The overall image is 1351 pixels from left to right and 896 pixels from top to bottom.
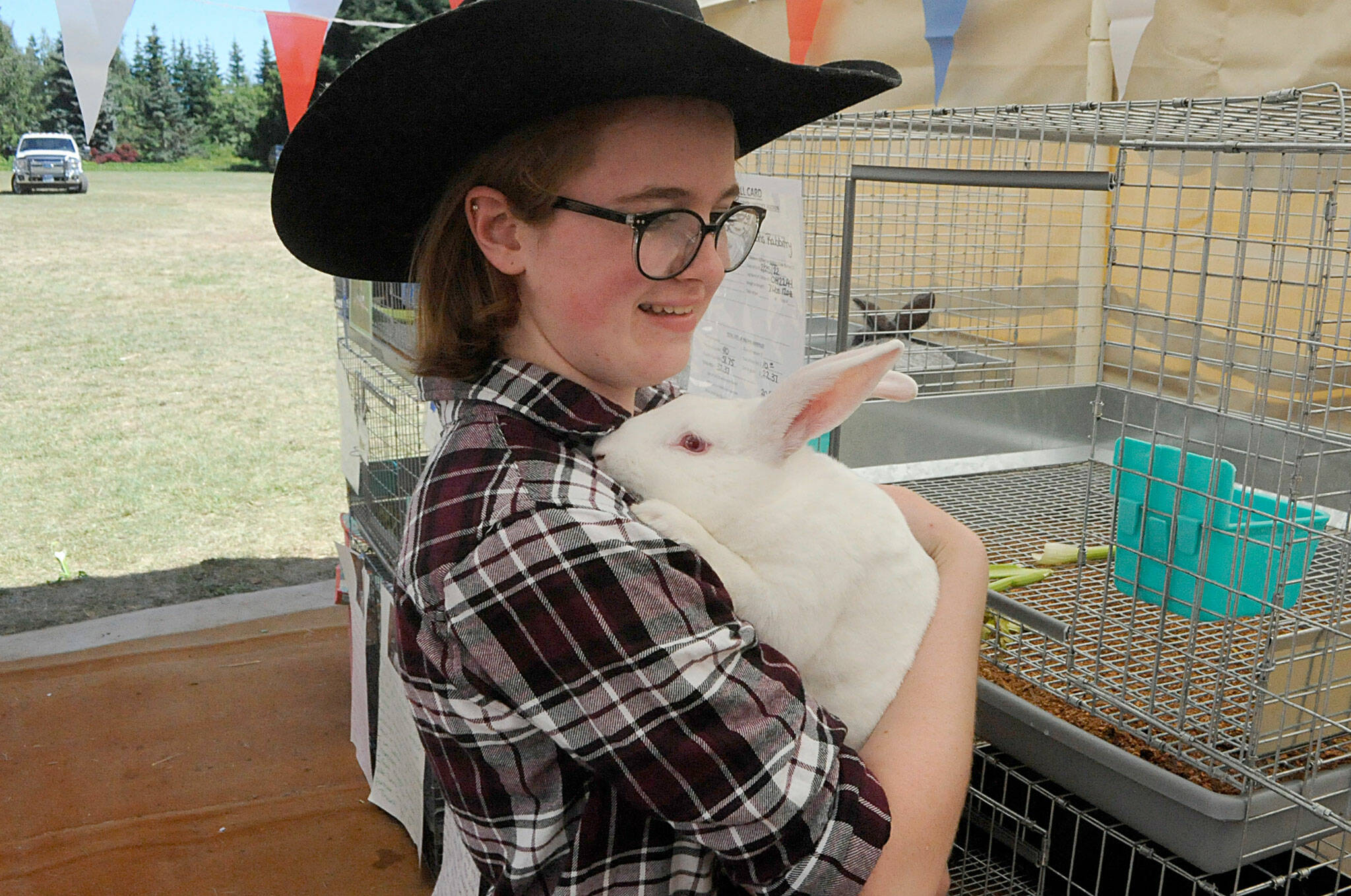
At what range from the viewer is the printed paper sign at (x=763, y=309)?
1688 millimetres

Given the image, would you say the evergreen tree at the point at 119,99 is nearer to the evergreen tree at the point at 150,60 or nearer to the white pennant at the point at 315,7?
the evergreen tree at the point at 150,60

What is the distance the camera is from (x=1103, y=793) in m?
1.23

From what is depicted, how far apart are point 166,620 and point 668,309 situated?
131 inches

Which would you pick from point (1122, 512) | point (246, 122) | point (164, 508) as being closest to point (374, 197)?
point (1122, 512)

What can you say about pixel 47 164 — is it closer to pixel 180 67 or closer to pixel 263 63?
pixel 180 67

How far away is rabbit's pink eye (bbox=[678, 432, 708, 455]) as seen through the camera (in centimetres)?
113

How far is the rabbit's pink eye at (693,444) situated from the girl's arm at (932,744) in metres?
0.31

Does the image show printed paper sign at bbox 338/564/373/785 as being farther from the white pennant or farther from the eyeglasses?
the eyeglasses

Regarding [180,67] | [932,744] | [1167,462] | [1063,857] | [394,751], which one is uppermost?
[180,67]

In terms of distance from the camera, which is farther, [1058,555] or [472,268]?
[1058,555]

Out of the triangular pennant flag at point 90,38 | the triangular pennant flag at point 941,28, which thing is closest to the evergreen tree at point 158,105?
the triangular pennant flag at point 90,38

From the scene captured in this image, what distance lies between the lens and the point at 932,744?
3.26ft

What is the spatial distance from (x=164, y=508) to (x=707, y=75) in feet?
18.4

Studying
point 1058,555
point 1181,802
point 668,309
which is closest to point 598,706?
point 668,309
